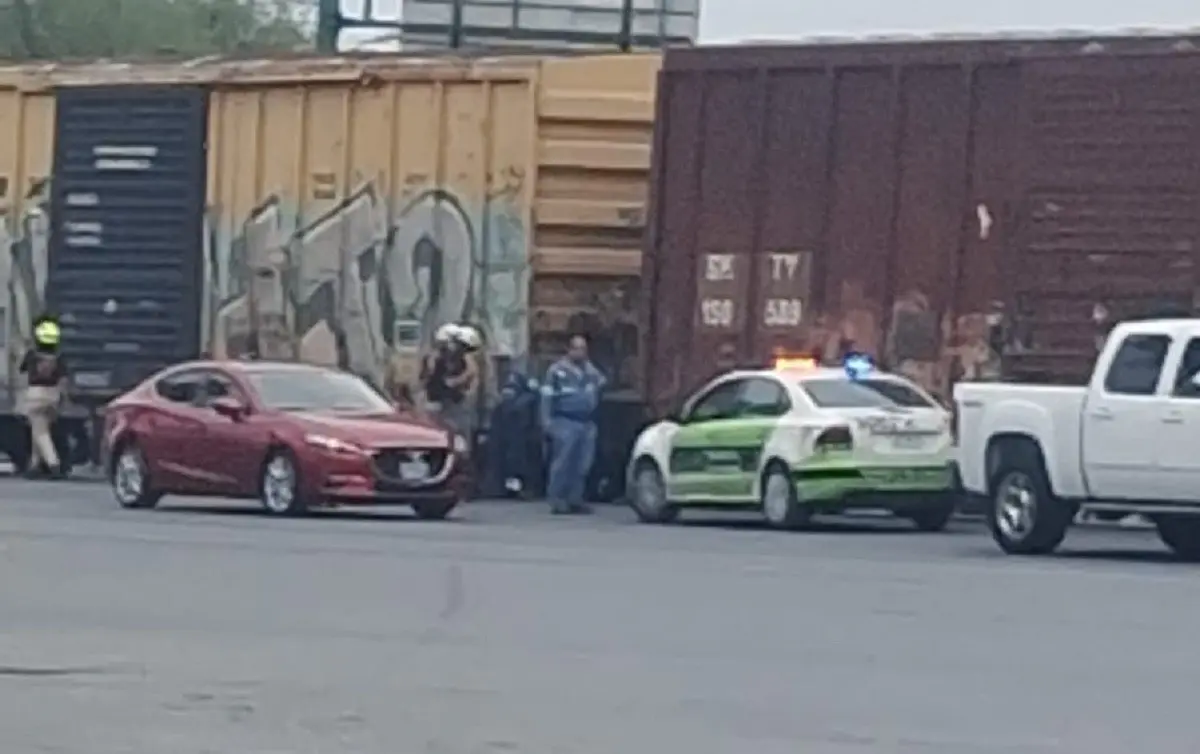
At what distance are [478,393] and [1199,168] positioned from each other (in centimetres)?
838

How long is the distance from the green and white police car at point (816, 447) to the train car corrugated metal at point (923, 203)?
82 cm

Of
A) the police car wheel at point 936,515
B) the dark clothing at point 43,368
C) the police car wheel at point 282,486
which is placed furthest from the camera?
the dark clothing at point 43,368

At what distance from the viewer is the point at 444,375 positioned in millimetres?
33719

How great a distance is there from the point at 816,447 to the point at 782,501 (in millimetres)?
688

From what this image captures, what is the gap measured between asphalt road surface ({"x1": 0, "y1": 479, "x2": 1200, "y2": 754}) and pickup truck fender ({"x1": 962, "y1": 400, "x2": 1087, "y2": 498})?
78 cm

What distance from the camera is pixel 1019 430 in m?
26.3

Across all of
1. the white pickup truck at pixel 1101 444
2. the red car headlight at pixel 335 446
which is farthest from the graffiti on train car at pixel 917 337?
the red car headlight at pixel 335 446

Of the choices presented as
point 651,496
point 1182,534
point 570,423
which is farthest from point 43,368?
point 1182,534

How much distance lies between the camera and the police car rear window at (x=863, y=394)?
29.4 meters

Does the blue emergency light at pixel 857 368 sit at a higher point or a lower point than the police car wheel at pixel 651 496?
higher

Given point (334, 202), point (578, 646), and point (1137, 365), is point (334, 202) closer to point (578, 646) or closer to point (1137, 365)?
point (1137, 365)

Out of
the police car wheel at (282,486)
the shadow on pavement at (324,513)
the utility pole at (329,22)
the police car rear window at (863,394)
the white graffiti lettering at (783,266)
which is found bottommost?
the shadow on pavement at (324,513)

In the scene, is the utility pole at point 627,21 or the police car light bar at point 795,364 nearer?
the police car light bar at point 795,364

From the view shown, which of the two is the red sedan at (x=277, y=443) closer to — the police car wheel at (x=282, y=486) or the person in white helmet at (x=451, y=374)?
the police car wheel at (x=282, y=486)
